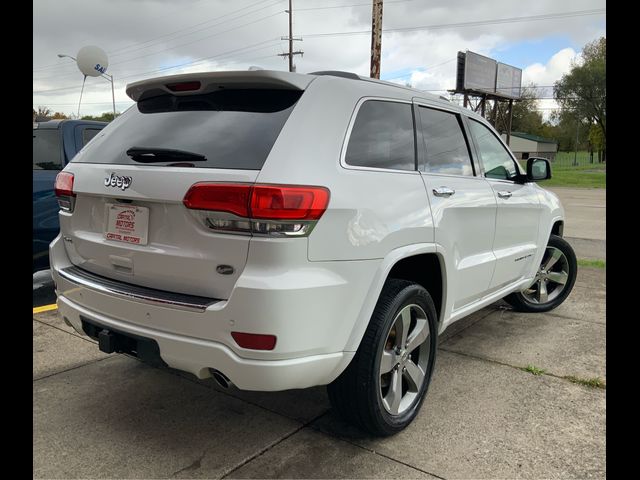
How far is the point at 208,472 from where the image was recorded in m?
2.57

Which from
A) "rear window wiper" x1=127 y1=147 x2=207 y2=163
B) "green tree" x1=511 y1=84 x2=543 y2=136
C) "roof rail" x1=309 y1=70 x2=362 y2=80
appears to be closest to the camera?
"rear window wiper" x1=127 y1=147 x2=207 y2=163

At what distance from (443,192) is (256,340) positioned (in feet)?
5.01

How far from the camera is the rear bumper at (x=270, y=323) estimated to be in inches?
88.1

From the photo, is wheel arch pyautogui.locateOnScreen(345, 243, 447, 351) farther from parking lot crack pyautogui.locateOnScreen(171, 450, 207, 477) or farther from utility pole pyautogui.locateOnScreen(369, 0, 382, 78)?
utility pole pyautogui.locateOnScreen(369, 0, 382, 78)

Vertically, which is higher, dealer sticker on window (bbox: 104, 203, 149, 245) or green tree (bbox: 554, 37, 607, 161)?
green tree (bbox: 554, 37, 607, 161)

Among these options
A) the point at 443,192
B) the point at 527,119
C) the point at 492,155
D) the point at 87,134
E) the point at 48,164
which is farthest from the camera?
the point at 527,119

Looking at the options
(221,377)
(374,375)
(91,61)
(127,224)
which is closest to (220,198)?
(127,224)

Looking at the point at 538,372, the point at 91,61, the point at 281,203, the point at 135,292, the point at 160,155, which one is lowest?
the point at 538,372

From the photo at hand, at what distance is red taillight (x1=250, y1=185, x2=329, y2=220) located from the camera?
7.33ft

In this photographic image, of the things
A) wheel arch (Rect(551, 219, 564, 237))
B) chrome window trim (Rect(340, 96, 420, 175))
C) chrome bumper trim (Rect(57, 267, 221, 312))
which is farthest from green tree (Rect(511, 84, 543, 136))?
chrome bumper trim (Rect(57, 267, 221, 312))

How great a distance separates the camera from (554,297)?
17.7ft

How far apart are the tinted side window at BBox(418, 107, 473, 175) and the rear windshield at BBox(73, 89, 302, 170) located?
1057 mm

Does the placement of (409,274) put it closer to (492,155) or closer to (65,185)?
(492,155)
